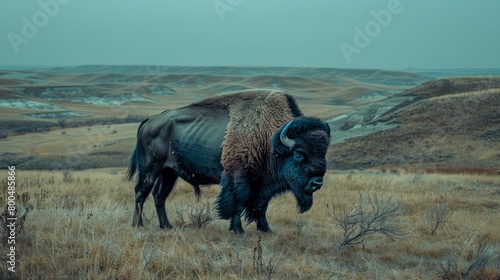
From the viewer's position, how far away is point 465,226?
8.23 meters

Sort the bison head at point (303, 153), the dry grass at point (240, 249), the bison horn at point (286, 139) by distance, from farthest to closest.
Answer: the bison horn at point (286, 139) < the bison head at point (303, 153) < the dry grass at point (240, 249)

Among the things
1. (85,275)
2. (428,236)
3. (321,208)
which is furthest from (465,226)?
(85,275)

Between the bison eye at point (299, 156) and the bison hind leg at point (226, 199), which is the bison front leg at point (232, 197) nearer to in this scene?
the bison hind leg at point (226, 199)

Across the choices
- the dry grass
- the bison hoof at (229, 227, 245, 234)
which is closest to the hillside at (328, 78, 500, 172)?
the dry grass

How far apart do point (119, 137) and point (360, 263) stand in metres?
43.5

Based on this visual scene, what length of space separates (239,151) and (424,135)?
3096cm

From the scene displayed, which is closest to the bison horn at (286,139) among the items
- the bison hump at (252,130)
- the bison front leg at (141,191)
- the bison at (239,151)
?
the bison at (239,151)

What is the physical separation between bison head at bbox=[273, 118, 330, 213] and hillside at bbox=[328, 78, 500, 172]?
22313 mm

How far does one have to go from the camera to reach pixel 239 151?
708 centimetres

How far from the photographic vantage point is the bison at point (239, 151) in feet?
22.0

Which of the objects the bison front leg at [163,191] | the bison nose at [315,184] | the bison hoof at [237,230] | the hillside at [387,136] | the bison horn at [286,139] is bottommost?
the hillside at [387,136]

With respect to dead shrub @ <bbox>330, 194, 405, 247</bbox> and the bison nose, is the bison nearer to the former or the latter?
the bison nose

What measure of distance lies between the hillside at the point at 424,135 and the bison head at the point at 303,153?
22313 millimetres

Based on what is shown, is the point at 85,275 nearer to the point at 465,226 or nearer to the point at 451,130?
the point at 465,226
